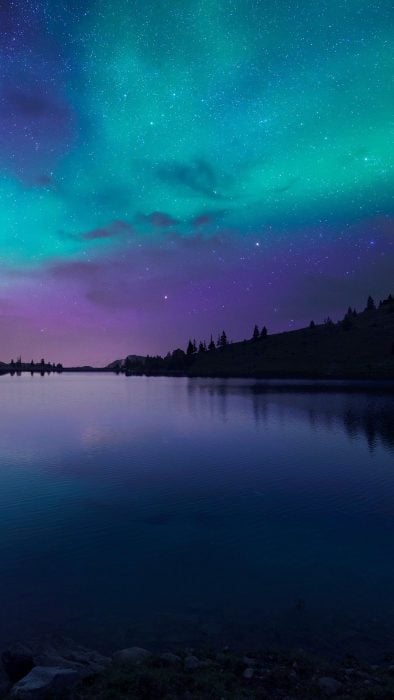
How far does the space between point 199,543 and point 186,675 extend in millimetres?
10356

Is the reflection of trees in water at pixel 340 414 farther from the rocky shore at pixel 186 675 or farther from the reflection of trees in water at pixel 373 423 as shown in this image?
the rocky shore at pixel 186 675

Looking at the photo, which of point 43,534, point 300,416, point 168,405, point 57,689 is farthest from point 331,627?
point 168,405

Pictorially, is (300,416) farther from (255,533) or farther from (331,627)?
(331,627)

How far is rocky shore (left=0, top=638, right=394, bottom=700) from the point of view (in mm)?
9500

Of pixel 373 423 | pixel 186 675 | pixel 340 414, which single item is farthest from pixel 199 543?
pixel 340 414

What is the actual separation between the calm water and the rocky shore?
109 centimetres

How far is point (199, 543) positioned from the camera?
805 inches

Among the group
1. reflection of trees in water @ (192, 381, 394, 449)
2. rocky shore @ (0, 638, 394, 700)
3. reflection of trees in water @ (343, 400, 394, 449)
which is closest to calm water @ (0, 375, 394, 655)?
rocky shore @ (0, 638, 394, 700)

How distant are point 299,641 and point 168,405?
81585 millimetres

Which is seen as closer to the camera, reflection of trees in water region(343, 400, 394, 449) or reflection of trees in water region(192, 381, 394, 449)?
reflection of trees in water region(343, 400, 394, 449)

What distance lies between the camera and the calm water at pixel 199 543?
13.5 meters

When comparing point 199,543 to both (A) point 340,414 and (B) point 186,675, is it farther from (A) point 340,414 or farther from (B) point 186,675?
(A) point 340,414

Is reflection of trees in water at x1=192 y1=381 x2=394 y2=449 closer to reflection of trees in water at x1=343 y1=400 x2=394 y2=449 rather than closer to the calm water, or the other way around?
reflection of trees in water at x1=343 y1=400 x2=394 y2=449

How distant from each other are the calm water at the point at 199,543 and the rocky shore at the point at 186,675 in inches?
42.8
